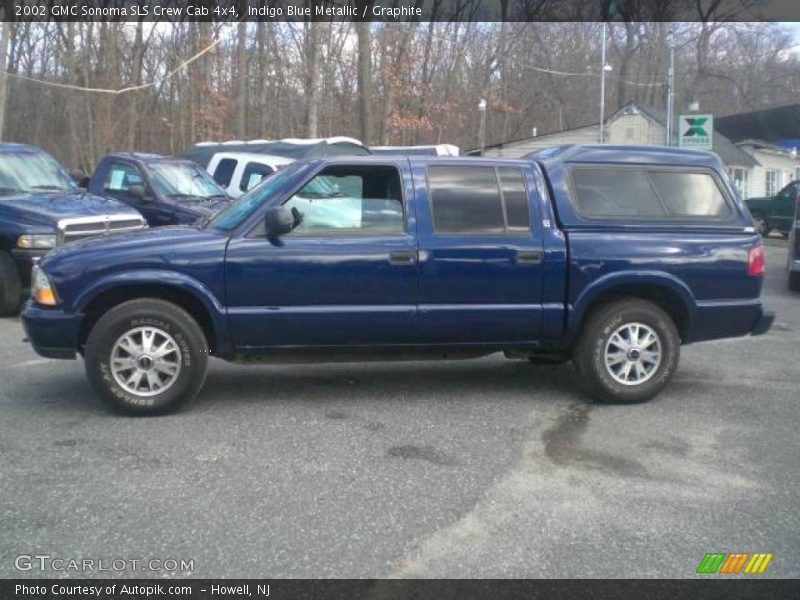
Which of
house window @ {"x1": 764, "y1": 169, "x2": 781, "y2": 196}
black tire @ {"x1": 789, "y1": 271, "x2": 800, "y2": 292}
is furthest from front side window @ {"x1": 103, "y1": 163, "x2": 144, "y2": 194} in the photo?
house window @ {"x1": 764, "y1": 169, "x2": 781, "y2": 196}

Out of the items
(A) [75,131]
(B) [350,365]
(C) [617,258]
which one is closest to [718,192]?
(C) [617,258]

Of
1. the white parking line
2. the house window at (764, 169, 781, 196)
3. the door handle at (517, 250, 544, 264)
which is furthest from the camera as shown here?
the house window at (764, 169, 781, 196)

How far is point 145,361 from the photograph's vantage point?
17.8ft

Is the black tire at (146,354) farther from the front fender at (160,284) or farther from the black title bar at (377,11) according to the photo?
the black title bar at (377,11)

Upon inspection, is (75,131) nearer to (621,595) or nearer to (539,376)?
(539,376)

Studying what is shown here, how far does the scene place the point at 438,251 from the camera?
5672mm

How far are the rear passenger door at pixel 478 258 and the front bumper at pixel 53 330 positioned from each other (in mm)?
2358

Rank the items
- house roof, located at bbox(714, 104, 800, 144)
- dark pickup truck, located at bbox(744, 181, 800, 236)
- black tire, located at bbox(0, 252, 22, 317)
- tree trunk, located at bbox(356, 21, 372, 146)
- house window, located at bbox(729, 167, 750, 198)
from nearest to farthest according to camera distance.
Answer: black tire, located at bbox(0, 252, 22, 317) < dark pickup truck, located at bbox(744, 181, 800, 236) < tree trunk, located at bbox(356, 21, 372, 146) < house window, located at bbox(729, 167, 750, 198) < house roof, located at bbox(714, 104, 800, 144)

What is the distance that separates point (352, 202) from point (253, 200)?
717 mm

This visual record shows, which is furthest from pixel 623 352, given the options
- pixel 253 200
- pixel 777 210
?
pixel 777 210

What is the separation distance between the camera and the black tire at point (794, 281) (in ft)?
40.8

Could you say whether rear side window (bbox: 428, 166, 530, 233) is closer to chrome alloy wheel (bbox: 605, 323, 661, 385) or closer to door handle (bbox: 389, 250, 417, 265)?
door handle (bbox: 389, 250, 417, 265)

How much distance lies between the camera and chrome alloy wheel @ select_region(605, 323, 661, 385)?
5.96 m

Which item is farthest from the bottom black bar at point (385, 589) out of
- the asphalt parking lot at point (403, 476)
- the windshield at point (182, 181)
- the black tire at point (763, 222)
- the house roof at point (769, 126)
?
the house roof at point (769, 126)
